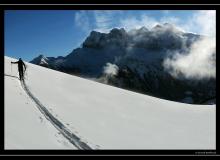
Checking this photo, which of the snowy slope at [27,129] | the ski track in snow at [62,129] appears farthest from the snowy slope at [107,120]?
the ski track in snow at [62,129]

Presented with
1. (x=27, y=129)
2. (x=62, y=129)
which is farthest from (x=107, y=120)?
(x=27, y=129)

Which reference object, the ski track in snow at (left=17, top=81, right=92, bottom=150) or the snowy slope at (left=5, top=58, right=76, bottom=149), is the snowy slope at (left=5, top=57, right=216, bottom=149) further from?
the ski track in snow at (left=17, top=81, right=92, bottom=150)

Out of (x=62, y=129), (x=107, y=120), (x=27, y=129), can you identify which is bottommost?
(x=107, y=120)

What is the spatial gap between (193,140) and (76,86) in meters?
13.3

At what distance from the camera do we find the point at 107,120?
15.4m

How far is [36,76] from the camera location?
27.5 m

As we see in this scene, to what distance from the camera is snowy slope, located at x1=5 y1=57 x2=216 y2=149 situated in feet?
38.4

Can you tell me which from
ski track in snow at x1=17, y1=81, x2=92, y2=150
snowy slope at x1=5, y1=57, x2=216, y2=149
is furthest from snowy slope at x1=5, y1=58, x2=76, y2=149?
ski track in snow at x1=17, y1=81, x2=92, y2=150

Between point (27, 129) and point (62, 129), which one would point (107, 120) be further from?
point (27, 129)

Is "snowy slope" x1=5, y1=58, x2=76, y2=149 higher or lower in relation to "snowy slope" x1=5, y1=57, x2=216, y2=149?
higher

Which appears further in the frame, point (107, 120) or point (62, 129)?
point (107, 120)
